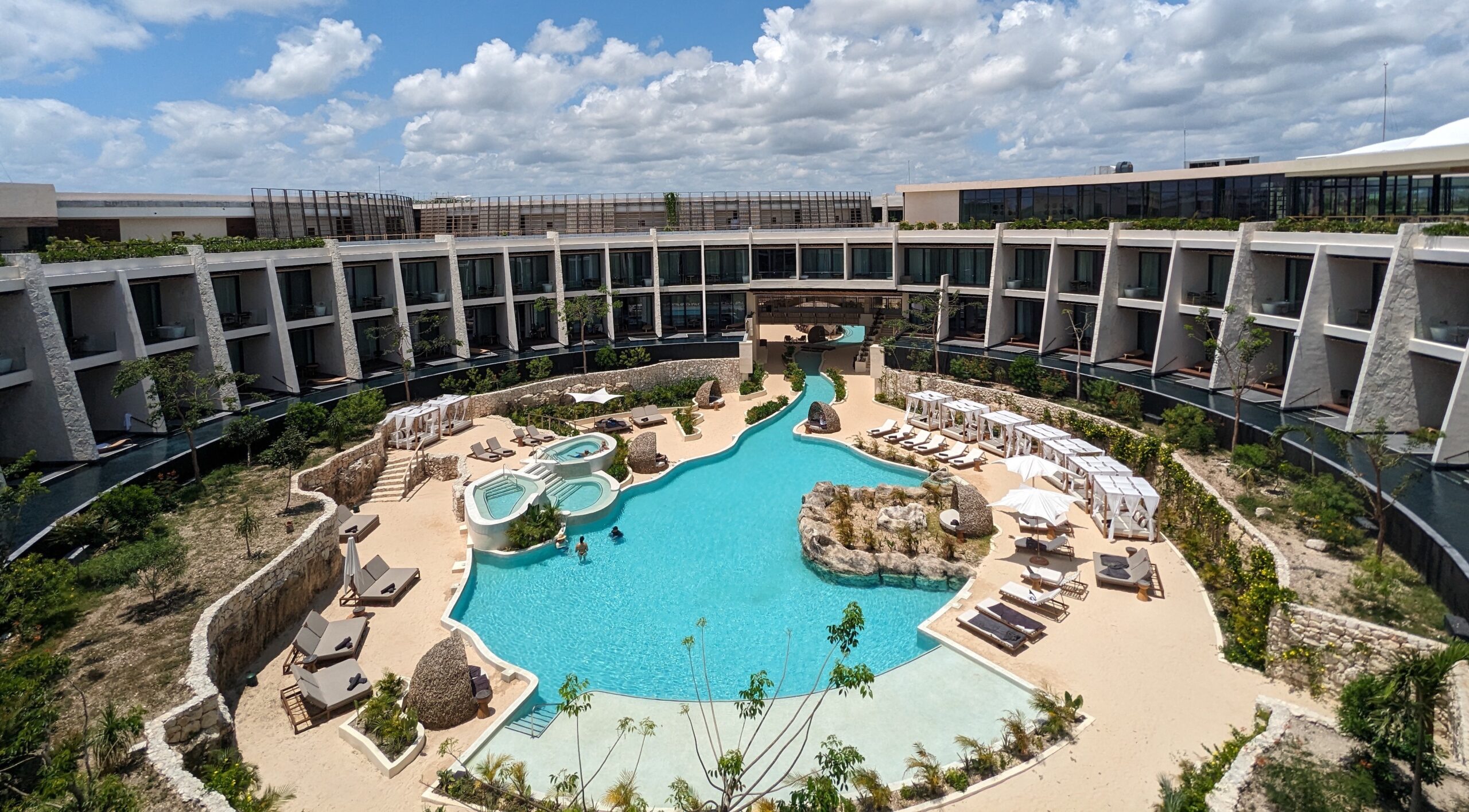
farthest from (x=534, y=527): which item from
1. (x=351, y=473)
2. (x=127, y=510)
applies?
(x=127, y=510)

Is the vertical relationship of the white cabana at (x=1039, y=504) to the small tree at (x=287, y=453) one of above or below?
below

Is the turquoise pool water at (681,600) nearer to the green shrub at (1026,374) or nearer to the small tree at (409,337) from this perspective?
the green shrub at (1026,374)

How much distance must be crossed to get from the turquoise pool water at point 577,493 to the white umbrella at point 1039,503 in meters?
14.1

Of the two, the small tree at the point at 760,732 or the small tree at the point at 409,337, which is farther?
the small tree at the point at 409,337

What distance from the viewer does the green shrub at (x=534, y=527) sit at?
85.9 ft

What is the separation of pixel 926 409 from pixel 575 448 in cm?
1578

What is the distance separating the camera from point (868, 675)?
13.1 metres

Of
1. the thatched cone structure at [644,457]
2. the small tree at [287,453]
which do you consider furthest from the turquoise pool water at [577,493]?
the small tree at [287,453]

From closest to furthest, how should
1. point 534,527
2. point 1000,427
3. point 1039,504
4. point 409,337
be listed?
point 1039,504
point 534,527
point 1000,427
point 409,337

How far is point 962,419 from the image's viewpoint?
37.8 metres

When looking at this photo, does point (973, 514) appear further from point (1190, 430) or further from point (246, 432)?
point (246, 432)

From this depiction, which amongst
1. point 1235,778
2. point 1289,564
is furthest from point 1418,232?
point 1235,778

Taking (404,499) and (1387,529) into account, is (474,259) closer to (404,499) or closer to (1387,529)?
(404,499)

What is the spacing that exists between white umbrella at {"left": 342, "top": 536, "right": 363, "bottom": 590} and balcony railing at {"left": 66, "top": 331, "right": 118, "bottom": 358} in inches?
555
